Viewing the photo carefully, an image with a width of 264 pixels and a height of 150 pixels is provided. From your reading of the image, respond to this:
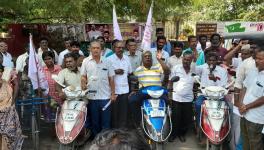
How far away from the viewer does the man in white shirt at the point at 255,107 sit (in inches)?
199

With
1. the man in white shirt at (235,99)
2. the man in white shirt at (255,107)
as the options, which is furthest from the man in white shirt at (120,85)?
the man in white shirt at (255,107)

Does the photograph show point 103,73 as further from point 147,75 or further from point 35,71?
point 35,71

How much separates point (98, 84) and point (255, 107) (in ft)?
7.94

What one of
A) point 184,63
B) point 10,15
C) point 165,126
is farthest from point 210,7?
point 165,126

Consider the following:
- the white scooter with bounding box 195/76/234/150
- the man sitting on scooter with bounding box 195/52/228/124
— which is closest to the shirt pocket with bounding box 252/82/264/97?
the white scooter with bounding box 195/76/234/150

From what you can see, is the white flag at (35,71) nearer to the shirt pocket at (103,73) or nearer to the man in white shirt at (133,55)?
the shirt pocket at (103,73)

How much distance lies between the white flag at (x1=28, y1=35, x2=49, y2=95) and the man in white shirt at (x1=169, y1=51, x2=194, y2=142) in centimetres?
211

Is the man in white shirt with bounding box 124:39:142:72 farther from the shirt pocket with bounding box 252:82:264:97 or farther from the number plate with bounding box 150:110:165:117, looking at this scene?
the shirt pocket with bounding box 252:82:264:97

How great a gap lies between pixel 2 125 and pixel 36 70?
49.9 inches

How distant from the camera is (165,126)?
5746 millimetres

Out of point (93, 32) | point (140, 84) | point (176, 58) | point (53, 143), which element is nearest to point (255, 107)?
point (140, 84)

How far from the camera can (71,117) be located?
5703 millimetres

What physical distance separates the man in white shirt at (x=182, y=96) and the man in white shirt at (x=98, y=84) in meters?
1.03

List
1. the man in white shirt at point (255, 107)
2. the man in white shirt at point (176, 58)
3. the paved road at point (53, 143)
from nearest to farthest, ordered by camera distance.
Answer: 1. the man in white shirt at point (255, 107)
2. the paved road at point (53, 143)
3. the man in white shirt at point (176, 58)
